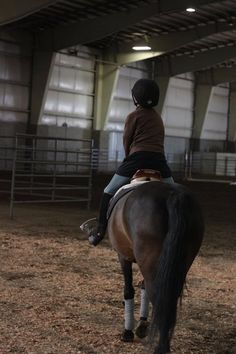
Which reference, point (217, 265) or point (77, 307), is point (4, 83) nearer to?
point (217, 265)

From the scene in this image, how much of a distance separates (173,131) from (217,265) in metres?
29.3

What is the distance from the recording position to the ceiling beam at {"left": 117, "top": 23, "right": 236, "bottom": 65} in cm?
2761

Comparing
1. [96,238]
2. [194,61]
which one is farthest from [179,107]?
[96,238]

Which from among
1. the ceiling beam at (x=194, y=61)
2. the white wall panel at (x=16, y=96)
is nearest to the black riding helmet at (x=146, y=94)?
the white wall panel at (x=16, y=96)

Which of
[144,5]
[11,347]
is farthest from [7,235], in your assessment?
[144,5]

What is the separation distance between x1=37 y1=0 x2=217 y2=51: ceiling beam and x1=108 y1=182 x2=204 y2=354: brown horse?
1933cm

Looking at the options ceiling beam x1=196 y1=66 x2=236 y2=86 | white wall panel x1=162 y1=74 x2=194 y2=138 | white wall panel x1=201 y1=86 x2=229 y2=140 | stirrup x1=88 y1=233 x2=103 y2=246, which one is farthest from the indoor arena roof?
stirrup x1=88 y1=233 x2=103 y2=246

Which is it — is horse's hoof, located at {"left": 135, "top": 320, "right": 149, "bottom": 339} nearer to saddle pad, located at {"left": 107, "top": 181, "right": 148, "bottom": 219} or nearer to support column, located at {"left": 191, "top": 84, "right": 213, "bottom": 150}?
saddle pad, located at {"left": 107, "top": 181, "right": 148, "bottom": 219}

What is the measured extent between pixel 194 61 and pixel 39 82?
33.8 feet

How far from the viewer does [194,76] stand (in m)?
38.1

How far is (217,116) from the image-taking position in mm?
39969

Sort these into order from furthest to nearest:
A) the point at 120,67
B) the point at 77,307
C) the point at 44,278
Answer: the point at 120,67, the point at 44,278, the point at 77,307

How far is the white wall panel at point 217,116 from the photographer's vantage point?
3903cm

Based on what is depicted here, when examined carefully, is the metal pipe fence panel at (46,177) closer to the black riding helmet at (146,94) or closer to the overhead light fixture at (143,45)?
the black riding helmet at (146,94)
